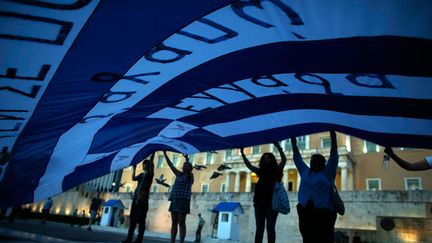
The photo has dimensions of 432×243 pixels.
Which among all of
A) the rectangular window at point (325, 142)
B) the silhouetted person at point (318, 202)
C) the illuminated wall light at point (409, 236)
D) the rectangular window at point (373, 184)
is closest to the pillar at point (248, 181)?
the rectangular window at point (325, 142)

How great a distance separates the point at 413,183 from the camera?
29.2 meters

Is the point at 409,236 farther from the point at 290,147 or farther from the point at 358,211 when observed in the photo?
the point at 290,147

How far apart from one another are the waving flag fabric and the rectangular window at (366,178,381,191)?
102 feet

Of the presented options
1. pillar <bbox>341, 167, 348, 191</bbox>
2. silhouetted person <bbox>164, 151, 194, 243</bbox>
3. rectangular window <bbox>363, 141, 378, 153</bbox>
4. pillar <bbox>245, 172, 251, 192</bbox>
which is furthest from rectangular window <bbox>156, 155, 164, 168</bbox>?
silhouetted person <bbox>164, 151, 194, 243</bbox>

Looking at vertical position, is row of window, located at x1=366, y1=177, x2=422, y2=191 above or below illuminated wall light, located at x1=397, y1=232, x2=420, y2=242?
above

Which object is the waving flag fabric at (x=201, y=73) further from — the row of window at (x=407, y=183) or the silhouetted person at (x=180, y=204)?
the row of window at (x=407, y=183)

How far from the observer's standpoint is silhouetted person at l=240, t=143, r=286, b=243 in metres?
4.01

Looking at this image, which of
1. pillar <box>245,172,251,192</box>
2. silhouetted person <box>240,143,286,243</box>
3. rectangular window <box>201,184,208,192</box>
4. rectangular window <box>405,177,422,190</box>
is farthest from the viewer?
rectangular window <box>201,184,208,192</box>

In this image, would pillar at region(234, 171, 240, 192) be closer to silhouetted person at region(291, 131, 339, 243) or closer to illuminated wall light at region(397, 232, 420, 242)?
illuminated wall light at region(397, 232, 420, 242)

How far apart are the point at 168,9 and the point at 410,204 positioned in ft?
78.9

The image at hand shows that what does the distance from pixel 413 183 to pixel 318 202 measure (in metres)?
32.5

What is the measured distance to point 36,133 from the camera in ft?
12.2

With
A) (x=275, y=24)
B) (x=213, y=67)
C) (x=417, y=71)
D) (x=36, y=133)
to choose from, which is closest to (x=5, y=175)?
(x=36, y=133)

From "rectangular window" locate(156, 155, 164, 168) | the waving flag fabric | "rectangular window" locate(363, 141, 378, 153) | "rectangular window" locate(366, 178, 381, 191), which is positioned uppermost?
"rectangular window" locate(363, 141, 378, 153)
